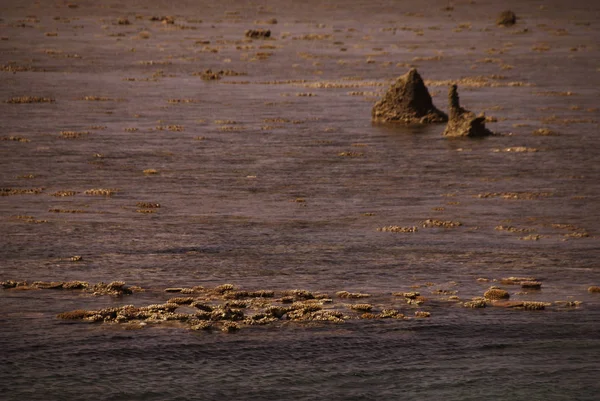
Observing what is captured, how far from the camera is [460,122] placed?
1928 inches

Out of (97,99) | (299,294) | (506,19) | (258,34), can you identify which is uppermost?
(506,19)

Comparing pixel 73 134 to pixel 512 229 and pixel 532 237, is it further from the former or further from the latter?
pixel 532 237

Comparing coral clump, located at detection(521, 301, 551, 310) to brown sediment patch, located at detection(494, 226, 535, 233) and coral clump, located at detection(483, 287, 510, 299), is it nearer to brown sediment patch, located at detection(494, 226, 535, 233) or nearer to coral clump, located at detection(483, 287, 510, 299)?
coral clump, located at detection(483, 287, 510, 299)

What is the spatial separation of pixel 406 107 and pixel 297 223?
787 inches

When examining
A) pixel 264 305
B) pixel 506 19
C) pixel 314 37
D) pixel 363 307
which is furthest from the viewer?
pixel 506 19

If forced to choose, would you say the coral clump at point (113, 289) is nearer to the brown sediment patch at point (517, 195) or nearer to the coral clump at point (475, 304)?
the coral clump at point (475, 304)

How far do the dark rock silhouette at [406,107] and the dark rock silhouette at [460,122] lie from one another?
129 inches

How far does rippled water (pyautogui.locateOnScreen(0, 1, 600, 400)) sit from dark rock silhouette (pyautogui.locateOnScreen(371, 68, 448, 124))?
3.38 ft

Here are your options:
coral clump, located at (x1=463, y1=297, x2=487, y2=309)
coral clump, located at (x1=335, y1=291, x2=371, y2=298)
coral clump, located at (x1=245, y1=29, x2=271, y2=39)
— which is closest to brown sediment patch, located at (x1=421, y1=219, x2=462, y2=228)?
coral clump, located at (x1=335, y1=291, x2=371, y2=298)

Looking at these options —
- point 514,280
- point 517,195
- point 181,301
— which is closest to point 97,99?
point 517,195

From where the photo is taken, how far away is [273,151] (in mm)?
46031

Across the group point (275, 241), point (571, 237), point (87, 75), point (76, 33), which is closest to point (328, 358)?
point (275, 241)

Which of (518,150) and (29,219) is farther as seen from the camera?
(518,150)

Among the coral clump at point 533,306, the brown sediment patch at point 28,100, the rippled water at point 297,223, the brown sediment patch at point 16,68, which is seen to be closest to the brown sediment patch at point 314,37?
the rippled water at point 297,223
